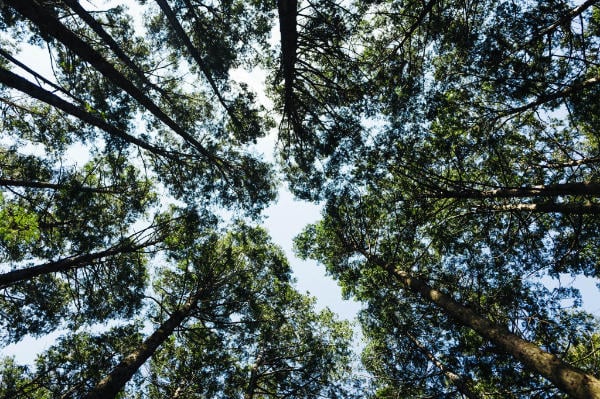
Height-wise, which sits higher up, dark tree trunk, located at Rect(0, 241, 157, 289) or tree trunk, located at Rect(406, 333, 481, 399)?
tree trunk, located at Rect(406, 333, 481, 399)

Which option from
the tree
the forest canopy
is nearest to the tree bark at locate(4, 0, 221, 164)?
the forest canopy

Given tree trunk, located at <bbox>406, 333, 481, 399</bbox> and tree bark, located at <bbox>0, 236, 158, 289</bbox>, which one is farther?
tree trunk, located at <bbox>406, 333, 481, 399</bbox>

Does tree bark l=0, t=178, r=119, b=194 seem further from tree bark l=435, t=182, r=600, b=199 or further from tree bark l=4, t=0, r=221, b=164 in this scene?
tree bark l=435, t=182, r=600, b=199

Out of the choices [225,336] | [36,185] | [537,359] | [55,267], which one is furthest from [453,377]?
[36,185]

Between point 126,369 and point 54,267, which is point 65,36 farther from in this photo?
point 126,369

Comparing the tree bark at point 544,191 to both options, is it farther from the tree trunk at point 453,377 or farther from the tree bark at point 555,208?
the tree trunk at point 453,377

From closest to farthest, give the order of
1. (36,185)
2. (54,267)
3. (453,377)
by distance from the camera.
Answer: (54,267), (453,377), (36,185)

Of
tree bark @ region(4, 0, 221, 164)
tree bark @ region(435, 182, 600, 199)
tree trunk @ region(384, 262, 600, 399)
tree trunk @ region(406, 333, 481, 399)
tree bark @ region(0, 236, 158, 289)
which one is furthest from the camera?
tree trunk @ region(406, 333, 481, 399)

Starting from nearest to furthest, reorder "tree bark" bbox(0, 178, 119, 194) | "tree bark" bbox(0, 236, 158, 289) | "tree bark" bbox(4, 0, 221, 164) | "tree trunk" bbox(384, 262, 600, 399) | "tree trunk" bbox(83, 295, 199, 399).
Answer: "tree trunk" bbox(384, 262, 600, 399) < "tree bark" bbox(4, 0, 221, 164) < "tree trunk" bbox(83, 295, 199, 399) < "tree bark" bbox(0, 236, 158, 289) < "tree bark" bbox(0, 178, 119, 194)

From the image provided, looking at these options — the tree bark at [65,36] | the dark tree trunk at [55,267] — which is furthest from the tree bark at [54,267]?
the tree bark at [65,36]

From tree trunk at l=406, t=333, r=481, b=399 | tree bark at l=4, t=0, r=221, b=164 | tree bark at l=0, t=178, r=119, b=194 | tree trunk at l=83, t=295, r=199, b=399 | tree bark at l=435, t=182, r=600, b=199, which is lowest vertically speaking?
tree trunk at l=83, t=295, r=199, b=399

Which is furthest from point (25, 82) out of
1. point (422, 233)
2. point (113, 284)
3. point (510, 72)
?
point (422, 233)

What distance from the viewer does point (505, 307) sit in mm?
8453

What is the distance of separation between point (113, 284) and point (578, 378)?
33.9 ft
